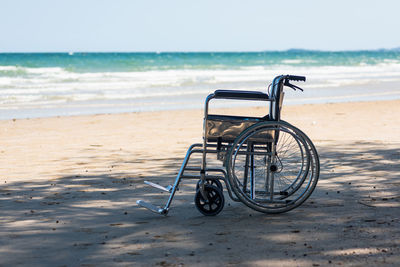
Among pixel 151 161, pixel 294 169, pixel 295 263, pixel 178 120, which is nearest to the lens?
pixel 295 263

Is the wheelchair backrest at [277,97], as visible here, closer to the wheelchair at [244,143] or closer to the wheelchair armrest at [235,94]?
the wheelchair at [244,143]

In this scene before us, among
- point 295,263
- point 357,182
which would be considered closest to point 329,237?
point 295,263

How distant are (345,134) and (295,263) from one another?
570 cm

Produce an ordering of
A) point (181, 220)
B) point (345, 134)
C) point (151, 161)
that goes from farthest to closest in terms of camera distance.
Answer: point (345, 134) → point (151, 161) → point (181, 220)

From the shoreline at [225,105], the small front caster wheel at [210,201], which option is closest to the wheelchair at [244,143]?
the small front caster wheel at [210,201]

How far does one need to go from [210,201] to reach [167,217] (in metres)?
0.32

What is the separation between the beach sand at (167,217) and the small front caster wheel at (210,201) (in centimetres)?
6

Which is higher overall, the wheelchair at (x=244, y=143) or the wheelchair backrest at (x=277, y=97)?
the wheelchair backrest at (x=277, y=97)

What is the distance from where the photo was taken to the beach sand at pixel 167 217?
10.4 ft

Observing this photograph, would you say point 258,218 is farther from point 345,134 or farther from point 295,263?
point 345,134

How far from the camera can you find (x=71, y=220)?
394 centimetres

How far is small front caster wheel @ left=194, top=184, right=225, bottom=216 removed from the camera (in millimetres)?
3996

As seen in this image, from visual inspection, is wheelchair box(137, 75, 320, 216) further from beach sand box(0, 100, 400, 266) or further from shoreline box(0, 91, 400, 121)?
shoreline box(0, 91, 400, 121)

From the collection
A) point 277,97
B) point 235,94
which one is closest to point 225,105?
point 277,97
